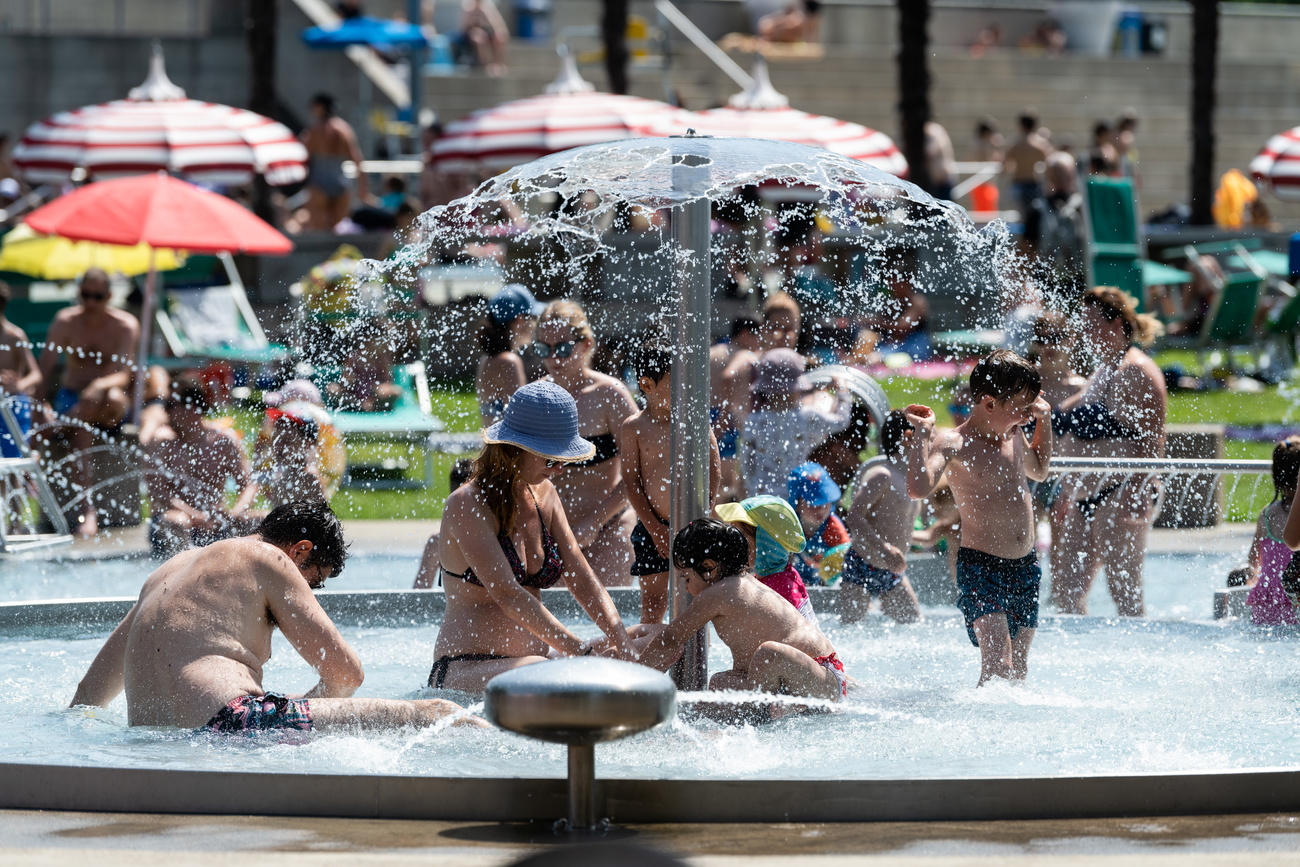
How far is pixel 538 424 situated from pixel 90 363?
282 inches

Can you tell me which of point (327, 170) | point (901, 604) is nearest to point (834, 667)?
point (901, 604)

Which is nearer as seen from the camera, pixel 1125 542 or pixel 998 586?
pixel 998 586

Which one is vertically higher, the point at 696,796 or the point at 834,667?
the point at 696,796

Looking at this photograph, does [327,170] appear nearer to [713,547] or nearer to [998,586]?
[998,586]

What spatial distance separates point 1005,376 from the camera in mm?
6434

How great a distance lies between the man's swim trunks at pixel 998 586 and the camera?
665 cm

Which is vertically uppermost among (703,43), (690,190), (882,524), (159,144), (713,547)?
(703,43)

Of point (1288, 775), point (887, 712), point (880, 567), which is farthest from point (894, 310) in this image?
point (1288, 775)

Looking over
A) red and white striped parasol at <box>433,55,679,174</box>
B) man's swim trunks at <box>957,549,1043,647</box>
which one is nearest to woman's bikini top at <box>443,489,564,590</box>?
man's swim trunks at <box>957,549,1043,647</box>

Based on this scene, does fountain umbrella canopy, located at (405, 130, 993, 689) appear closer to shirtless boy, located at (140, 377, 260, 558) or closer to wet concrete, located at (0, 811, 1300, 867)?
wet concrete, located at (0, 811, 1300, 867)

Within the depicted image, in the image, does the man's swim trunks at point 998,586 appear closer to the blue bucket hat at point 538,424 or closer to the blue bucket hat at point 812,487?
the blue bucket hat at point 812,487

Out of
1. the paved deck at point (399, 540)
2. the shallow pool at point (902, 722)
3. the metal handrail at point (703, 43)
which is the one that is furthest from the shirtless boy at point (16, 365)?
the metal handrail at point (703, 43)

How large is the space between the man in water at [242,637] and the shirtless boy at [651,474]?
61.7 inches

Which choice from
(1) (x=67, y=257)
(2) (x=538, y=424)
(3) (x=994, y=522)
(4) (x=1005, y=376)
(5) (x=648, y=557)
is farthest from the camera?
(1) (x=67, y=257)
